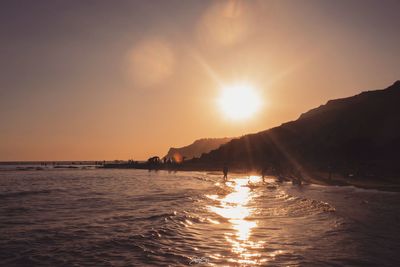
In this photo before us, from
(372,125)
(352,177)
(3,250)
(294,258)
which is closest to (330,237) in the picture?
(294,258)

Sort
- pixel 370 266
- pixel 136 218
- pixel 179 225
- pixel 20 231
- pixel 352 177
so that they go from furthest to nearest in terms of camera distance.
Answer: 1. pixel 352 177
2. pixel 136 218
3. pixel 179 225
4. pixel 20 231
5. pixel 370 266

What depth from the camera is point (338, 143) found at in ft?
261

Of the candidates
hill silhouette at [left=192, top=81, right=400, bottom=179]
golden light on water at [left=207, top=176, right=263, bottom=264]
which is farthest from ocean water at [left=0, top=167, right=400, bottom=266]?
hill silhouette at [left=192, top=81, right=400, bottom=179]

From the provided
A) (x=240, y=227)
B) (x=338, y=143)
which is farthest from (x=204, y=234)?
(x=338, y=143)

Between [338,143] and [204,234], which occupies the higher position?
[338,143]

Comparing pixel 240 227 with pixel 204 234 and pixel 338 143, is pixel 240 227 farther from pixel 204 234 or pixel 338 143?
pixel 338 143

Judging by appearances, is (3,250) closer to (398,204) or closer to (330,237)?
(330,237)

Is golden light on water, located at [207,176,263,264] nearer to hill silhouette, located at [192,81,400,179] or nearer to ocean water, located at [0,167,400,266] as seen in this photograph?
ocean water, located at [0,167,400,266]

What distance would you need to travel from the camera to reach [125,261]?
11125 millimetres

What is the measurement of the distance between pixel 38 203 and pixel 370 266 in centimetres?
2394

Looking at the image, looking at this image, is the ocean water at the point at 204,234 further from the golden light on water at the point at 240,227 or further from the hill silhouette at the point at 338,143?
the hill silhouette at the point at 338,143

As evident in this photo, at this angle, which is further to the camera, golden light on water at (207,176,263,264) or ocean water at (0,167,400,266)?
golden light on water at (207,176,263,264)

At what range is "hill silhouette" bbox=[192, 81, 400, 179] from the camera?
61.8 meters

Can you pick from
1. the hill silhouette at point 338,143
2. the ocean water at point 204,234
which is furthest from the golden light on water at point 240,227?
the hill silhouette at point 338,143
